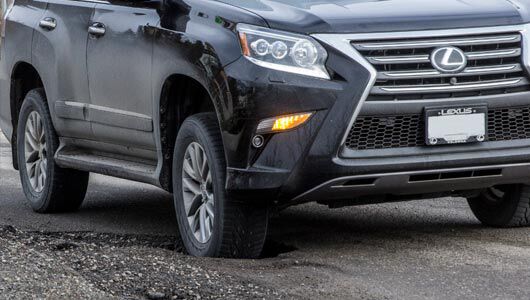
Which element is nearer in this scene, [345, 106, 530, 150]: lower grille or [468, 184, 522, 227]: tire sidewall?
[345, 106, 530, 150]: lower grille

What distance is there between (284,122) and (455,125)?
0.84m

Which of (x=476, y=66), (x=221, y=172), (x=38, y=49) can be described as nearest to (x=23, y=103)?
(x=38, y=49)

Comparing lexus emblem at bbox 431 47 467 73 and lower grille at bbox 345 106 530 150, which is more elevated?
lexus emblem at bbox 431 47 467 73

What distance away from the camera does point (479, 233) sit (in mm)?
8562

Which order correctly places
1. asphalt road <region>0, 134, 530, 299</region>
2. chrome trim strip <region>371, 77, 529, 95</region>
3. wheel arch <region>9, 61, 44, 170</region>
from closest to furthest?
asphalt road <region>0, 134, 530, 299</region> → chrome trim strip <region>371, 77, 529, 95</region> → wheel arch <region>9, 61, 44, 170</region>

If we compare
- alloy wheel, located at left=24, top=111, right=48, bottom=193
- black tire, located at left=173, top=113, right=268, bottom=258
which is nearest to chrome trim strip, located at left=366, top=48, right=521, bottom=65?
black tire, located at left=173, top=113, right=268, bottom=258

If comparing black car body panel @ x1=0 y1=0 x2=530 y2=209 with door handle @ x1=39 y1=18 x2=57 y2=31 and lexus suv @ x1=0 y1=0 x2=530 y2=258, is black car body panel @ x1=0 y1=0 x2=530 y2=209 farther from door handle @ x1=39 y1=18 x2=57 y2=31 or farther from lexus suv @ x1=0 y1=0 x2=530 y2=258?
door handle @ x1=39 y1=18 x2=57 y2=31

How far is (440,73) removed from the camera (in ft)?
24.2

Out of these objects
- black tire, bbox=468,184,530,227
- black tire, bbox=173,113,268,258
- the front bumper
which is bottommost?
black tire, bbox=468,184,530,227

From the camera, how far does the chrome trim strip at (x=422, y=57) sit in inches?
287

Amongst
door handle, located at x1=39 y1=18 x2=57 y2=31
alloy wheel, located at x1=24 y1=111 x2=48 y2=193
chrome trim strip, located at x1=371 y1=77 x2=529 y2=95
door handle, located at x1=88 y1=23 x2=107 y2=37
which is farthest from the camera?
alloy wheel, located at x1=24 y1=111 x2=48 y2=193

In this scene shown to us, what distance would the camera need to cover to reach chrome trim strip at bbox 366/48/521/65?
23.9 feet

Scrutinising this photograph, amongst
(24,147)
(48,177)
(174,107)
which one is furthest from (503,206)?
(24,147)

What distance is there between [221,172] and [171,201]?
3.43 m
